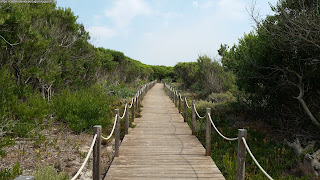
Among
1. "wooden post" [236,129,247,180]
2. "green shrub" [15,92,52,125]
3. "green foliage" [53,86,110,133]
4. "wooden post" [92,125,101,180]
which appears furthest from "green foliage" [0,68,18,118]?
"wooden post" [236,129,247,180]

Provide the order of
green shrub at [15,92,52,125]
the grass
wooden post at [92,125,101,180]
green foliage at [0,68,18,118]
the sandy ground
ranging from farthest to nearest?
1. green shrub at [15,92,52,125]
2. green foliage at [0,68,18,118]
3. the grass
4. the sandy ground
5. wooden post at [92,125,101,180]

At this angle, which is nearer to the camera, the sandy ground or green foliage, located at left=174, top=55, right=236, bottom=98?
the sandy ground

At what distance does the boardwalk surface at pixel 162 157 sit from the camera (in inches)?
209

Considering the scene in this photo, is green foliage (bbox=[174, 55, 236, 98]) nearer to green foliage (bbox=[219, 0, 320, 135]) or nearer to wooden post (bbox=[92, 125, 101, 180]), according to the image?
green foliage (bbox=[219, 0, 320, 135])

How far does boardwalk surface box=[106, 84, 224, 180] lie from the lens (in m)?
5.30

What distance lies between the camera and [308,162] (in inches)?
281

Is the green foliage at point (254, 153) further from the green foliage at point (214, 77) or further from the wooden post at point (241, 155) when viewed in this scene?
the green foliage at point (214, 77)

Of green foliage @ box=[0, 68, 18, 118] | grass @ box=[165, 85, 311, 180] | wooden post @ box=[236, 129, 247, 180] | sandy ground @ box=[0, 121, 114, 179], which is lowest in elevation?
grass @ box=[165, 85, 311, 180]

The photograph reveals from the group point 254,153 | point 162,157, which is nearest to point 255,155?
point 254,153

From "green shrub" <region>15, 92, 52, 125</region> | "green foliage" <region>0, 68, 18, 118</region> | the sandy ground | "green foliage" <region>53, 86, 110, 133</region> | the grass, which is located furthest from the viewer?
"green foliage" <region>53, 86, 110, 133</region>

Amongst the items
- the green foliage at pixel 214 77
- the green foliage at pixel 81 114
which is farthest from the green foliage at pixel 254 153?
the green foliage at pixel 214 77

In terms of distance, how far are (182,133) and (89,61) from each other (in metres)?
9.02

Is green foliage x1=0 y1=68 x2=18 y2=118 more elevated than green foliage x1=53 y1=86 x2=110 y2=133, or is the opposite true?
green foliage x1=0 y1=68 x2=18 y2=118

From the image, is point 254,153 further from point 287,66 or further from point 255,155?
point 287,66
